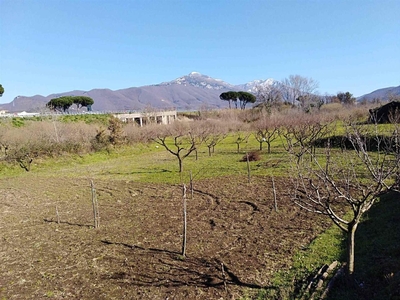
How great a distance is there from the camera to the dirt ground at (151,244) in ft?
21.2

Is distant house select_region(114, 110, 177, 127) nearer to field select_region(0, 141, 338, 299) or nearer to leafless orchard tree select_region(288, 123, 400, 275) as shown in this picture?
field select_region(0, 141, 338, 299)

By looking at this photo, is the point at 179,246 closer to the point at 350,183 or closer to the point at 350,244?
the point at 350,244

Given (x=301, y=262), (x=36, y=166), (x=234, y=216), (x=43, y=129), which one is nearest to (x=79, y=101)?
(x=43, y=129)

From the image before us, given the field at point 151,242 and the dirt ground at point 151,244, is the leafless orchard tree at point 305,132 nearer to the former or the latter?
the field at point 151,242

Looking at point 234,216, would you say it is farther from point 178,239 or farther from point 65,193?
point 65,193

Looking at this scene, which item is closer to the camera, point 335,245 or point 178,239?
point 335,245

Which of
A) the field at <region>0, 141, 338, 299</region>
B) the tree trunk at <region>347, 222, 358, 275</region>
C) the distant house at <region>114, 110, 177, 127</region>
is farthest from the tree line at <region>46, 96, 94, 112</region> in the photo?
the tree trunk at <region>347, 222, 358, 275</region>

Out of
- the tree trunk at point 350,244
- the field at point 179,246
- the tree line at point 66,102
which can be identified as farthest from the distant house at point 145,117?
the tree trunk at point 350,244

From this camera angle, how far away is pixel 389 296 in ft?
17.4

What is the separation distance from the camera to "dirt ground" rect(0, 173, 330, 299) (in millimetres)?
6449

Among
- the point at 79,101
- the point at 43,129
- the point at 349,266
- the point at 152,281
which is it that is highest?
the point at 79,101

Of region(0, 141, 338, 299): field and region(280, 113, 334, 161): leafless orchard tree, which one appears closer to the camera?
region(0, 141, 338, 299): field

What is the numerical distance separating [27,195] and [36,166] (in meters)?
11.8

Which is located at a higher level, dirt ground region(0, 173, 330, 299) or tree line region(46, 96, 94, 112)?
tree line region(46, 96, 94, 112)
